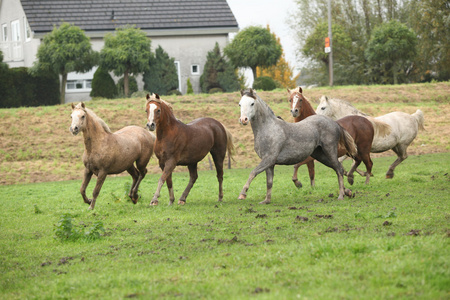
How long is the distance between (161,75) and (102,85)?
468 cm

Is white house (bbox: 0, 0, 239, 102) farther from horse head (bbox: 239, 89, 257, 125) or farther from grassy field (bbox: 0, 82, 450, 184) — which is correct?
horse head (bbox: 239, 89, 257, 125)

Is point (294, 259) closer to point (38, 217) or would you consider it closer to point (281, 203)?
point (281, 203)

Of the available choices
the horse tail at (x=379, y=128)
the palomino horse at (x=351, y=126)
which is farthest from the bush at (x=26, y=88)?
the horse tail at (x=379, y=128)

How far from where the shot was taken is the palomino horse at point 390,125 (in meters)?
15.6

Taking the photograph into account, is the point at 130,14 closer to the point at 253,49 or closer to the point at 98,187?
the point at 253,49

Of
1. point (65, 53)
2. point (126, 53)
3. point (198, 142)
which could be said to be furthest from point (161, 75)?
point (198, 142)

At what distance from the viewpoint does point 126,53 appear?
33688 millimetres

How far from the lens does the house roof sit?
40.5m

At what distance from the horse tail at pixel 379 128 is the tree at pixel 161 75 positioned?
77.8 ft

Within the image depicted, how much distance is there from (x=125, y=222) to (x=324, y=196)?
450 centimetres

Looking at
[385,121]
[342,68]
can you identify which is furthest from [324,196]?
[342,68]

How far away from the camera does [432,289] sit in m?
5.28

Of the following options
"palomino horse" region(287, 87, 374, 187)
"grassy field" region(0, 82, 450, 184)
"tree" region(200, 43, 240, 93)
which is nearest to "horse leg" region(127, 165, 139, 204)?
"palomino horse" region(287, 87, 374, 187)

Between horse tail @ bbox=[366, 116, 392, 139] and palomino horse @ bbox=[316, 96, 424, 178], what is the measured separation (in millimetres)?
46
